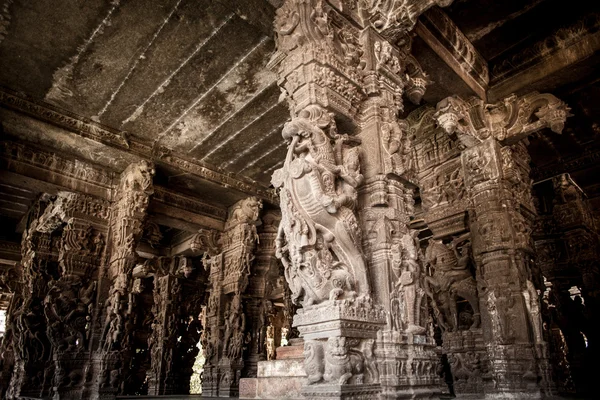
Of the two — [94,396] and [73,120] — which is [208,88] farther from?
[94,396]

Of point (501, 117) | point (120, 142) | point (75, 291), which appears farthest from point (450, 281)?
point (75, 291)

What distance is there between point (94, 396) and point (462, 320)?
6.10 m

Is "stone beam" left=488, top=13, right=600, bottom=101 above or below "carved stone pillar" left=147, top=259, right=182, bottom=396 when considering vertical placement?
above

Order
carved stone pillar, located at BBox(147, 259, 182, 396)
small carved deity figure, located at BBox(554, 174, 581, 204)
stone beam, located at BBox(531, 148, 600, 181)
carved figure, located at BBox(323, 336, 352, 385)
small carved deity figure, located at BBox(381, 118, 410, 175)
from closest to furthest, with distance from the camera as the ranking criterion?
carved figure, located at BBox(323, 336, 352, 385)
small carved deity figure, located at BBox(381, 118, 410, 175)
stone beam, located at BBox(531, 148, 600, 181)
small carved deity figure, located at BBox(554, 174, 581, 204)
carved stone pillar, located at BBox(147, 259, 182, 396)

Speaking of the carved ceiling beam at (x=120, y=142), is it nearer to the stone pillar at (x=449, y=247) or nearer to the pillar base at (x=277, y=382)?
the stone pillar at (x=449, y=247)

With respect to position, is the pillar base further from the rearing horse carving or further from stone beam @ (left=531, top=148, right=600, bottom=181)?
stone beam @ (left=531, top=148, right=600, bottom=181)

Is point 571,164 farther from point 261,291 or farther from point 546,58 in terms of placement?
point 261,291

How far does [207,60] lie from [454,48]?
327 cm

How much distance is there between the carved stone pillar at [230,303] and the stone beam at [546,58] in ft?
17.8

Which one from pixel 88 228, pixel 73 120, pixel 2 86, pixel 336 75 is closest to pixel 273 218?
pixel 88 228

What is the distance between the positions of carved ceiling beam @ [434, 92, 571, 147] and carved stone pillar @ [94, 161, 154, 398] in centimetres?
529

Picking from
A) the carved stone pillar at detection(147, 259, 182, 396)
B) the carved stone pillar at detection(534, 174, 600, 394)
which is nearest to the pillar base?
the carved stone pillar at detection(534, 174, 600, 394)

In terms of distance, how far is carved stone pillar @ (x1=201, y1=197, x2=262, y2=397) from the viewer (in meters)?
8.68

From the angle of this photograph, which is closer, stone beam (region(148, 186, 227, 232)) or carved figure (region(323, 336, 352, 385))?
carved figure (region(323, 336, 352, 385))
